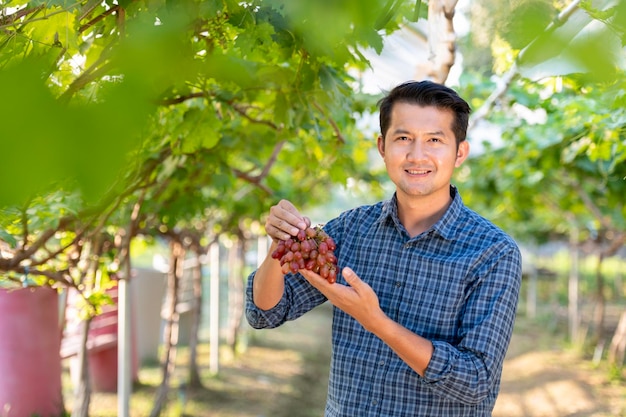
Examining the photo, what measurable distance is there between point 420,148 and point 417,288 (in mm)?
315

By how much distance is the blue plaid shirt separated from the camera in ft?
4.66

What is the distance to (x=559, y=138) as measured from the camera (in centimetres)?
448

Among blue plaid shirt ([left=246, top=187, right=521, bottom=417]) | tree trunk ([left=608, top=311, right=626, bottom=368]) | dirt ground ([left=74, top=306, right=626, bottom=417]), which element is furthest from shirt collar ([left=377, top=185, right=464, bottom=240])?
tree trunk ([left=608, top=311, right=626, bottom=368])

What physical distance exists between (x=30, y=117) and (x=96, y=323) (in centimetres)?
626

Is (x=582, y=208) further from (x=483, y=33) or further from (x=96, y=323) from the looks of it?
(x=483, y=33)

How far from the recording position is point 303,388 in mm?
7457

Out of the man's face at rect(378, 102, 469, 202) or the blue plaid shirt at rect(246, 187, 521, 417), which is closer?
Result: the blue plaid shirt at rect(246, 187, 521, 417)

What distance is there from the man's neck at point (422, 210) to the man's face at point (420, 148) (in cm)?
6

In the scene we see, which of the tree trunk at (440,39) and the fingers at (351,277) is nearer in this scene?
the fingers at (351,277)

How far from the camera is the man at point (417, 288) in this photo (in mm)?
1400

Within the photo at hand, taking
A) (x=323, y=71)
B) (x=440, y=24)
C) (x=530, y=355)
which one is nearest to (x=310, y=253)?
(x=323, y=71)

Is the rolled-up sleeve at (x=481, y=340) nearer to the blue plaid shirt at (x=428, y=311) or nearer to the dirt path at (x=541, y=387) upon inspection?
the blue plaid shirt at (x=428, y=311)

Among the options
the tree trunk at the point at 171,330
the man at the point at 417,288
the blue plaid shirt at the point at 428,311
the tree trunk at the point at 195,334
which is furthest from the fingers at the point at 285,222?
the tree trunk at the point at 195,334

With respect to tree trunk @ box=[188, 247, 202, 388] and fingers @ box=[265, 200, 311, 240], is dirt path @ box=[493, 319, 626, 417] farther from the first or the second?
fingers @ box=[265, 200, 311, 240]
